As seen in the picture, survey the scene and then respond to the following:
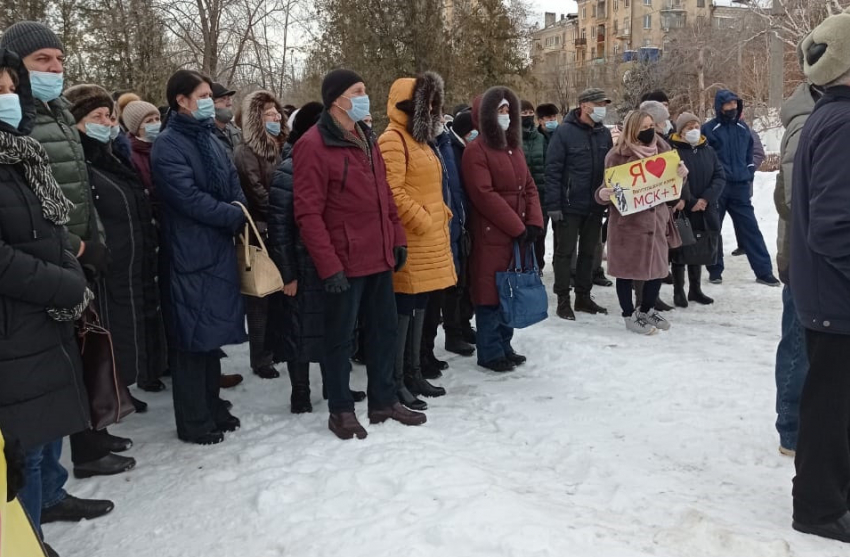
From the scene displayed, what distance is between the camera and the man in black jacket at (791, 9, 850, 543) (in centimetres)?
306

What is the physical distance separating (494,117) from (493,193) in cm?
59

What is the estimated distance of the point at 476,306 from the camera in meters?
6.07

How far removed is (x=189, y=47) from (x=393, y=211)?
44.9 ft

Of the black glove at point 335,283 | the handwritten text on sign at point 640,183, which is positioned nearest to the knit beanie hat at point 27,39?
the black glove at point 335,283

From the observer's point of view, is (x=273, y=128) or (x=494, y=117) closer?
(x=494, y=117)

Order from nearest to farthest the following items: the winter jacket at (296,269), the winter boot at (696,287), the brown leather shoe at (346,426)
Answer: the brown leather shoe at (346,426) → the winter jacket at (296,269) → the winter boot at (696,287)

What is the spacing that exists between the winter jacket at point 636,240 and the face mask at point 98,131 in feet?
15.1

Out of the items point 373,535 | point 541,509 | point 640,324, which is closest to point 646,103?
point 640,324

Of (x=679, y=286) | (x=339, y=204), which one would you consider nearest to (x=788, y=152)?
(x=339, y=204)

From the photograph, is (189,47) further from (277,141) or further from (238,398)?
(238,398)

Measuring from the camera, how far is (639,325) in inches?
281

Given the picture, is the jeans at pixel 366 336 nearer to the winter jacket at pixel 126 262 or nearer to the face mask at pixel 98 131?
the winter jacket at pixel 126 262

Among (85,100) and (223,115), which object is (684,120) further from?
(85,100)

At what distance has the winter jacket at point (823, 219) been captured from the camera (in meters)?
3.02
